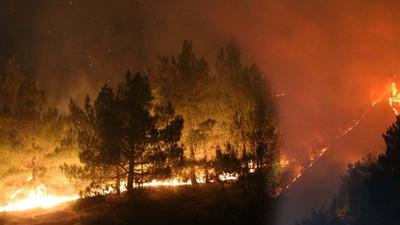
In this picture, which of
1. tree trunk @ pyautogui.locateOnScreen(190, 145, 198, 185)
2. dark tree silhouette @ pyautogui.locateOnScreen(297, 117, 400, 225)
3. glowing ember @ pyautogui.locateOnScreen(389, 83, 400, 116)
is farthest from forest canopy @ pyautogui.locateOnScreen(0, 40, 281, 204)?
glowing ember @ pyautogui.locateOnScreen(389, 83, 400, 116)

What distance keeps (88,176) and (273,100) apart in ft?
55.0

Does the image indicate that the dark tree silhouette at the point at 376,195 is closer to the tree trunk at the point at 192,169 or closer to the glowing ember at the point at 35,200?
the tree trunk at the point at 192,169

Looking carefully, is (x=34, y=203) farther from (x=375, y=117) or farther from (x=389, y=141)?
(x=375, y=117)

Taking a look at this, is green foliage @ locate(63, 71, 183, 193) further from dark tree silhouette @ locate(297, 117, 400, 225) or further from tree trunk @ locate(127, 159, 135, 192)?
dark tree silhouette @ locate(297, 117, 400, 225)

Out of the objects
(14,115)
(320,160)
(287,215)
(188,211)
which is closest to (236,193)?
(188,211)

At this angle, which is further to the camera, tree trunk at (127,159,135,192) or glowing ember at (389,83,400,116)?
glowing ember at (389,83,400,116)

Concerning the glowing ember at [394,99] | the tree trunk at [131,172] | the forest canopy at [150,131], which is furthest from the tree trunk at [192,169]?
the glowing ember at [394,99]

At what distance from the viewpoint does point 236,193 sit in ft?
75.3

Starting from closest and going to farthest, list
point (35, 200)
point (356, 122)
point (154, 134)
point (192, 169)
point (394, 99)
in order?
point (154, 134) → point (192, 169) → point (35, 200) → point (394, 99) → point (356, 122)

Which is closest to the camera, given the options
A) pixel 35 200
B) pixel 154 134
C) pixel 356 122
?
pixel 154 134

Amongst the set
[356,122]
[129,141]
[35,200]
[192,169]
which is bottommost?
[35,200]

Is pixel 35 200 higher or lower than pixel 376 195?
higher

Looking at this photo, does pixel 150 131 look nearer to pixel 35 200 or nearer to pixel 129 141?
pixel 129 141

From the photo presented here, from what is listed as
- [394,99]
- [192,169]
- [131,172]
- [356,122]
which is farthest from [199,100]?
[394,99]
